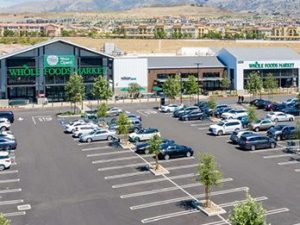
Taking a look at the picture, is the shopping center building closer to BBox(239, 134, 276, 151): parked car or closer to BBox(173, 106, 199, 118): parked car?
BBox(173, 106, 199, 118): parked car

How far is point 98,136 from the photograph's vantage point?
47.2m

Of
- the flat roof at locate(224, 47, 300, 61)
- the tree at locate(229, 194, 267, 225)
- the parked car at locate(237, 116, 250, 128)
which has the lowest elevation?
the tree at locate(229, 194, 267, 225)

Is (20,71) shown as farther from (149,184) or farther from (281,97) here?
(149,184)

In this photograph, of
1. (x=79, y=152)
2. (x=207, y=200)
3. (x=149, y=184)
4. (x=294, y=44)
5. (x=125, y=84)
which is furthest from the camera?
(x=294, y=44)

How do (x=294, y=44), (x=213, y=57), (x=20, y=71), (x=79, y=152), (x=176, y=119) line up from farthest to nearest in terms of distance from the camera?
(x=294, y=44) < (x=213, y=57) < (x=20, y=71) < (x=176, y=119) < (x=79, y=152)

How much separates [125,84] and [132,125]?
102 ft

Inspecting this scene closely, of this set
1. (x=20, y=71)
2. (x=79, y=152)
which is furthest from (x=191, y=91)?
(x=79, y=152)

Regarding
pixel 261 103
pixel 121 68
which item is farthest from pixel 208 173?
pixel 121 68

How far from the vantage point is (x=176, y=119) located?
59062mm

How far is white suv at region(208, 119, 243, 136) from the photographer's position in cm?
4912

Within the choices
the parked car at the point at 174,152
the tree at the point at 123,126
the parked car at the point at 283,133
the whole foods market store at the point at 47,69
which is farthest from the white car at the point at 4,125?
the parked car at the point at 283,133

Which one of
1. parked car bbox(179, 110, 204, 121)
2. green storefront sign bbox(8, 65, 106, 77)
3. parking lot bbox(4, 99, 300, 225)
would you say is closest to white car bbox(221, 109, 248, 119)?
parked car bbox(179, 110, 204, 121)

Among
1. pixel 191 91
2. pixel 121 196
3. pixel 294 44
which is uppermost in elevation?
pixel 294 44

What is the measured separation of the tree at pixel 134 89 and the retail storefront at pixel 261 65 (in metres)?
16.4
